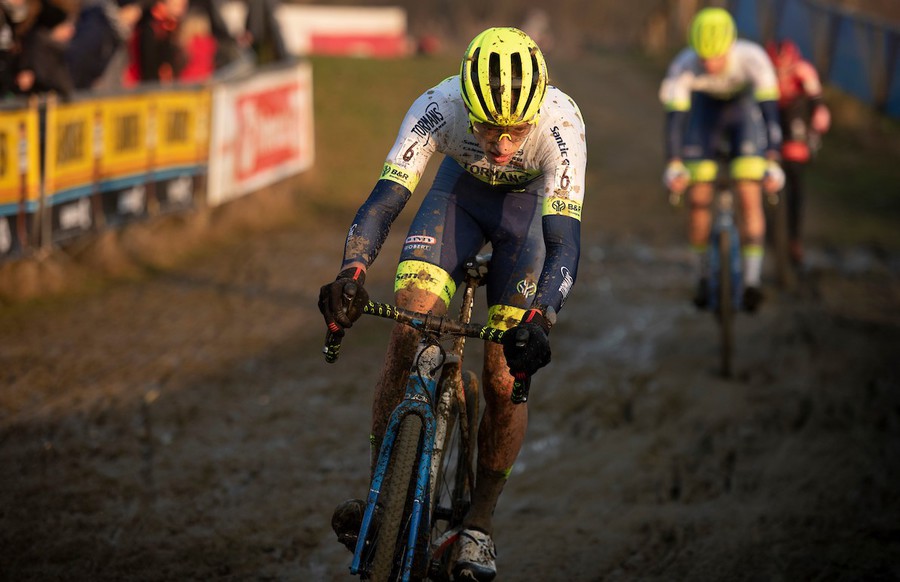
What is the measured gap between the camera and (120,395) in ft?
24.3

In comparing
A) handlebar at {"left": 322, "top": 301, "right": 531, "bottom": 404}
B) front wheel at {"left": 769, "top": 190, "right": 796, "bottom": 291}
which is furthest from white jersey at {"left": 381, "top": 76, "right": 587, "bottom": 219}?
front wheel at {"left": 769, "top": 190, "right": 796, "bottom": 291}

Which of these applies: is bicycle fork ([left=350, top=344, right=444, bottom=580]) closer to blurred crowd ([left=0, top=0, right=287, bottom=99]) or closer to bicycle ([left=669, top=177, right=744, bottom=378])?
bicycle ([left=669, top=177, right=744, bottom=378])

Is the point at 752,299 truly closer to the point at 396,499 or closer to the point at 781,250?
the point at 781,250

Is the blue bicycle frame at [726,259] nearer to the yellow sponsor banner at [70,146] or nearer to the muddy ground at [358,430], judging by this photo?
the muddy ground at [358,430]

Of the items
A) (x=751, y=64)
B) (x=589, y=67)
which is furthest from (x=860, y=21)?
(x=751, y=64)

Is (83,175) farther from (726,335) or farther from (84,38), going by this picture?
(726,335)

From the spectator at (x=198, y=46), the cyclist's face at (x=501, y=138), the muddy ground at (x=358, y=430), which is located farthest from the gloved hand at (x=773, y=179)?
the spectator at (x=198, y=46)

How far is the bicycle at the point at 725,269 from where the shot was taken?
340 inches

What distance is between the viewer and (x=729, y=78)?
9250 millimetres

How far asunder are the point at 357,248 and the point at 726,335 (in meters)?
4.95

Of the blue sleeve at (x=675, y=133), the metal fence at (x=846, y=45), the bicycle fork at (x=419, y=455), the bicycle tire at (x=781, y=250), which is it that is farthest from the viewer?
the metal fence at (x=846, y=45)

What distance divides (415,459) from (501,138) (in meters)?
1.36

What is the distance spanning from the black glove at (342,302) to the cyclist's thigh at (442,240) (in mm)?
632

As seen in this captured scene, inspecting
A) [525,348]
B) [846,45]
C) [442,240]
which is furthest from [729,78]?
[846,45]
